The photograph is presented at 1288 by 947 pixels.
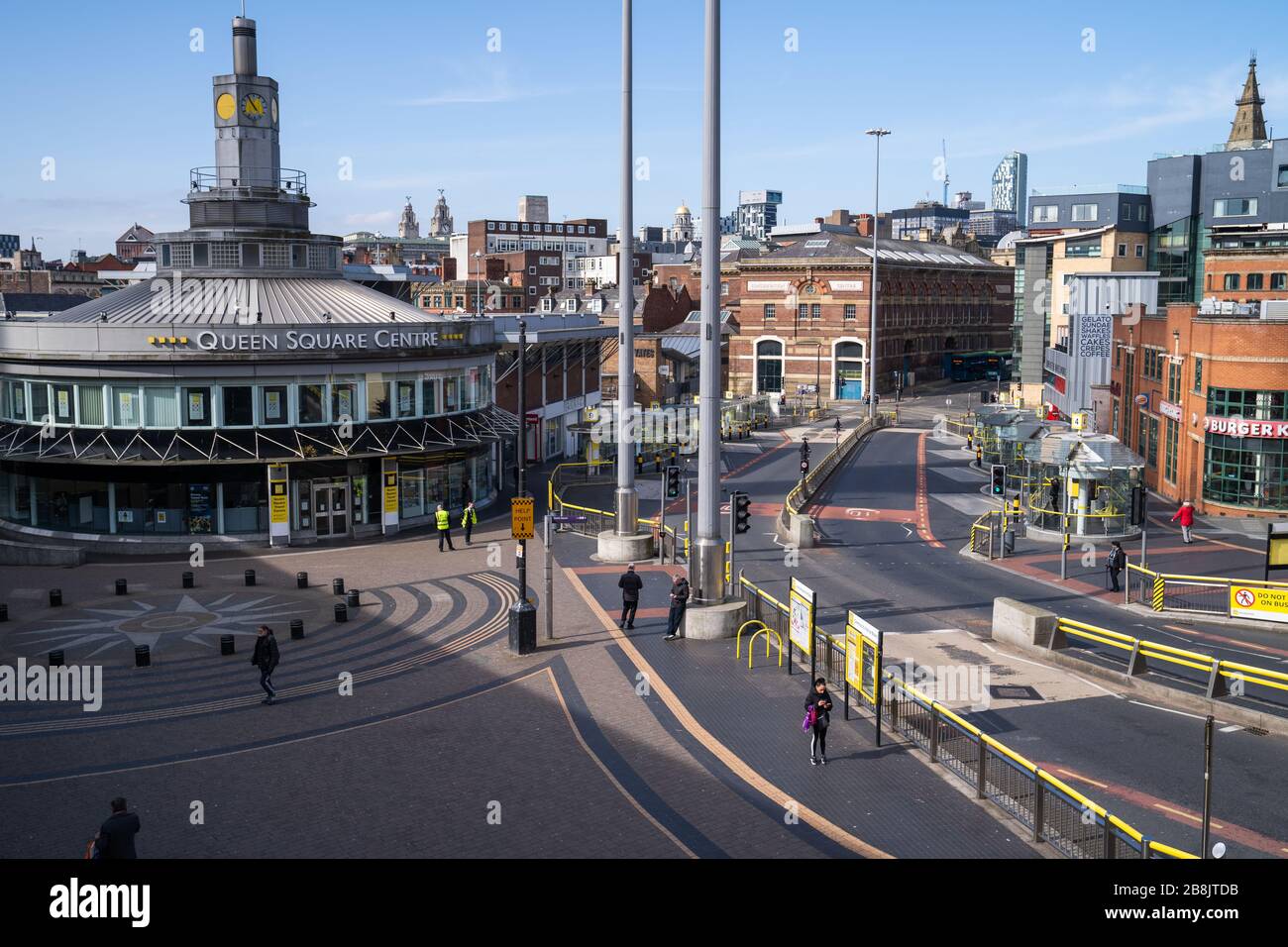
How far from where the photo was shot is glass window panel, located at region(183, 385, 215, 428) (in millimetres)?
36844

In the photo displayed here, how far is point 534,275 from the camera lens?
459 feet

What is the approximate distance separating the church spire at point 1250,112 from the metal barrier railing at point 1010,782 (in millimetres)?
124496

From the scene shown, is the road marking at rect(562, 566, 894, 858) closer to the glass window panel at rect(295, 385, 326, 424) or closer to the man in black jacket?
the man in black jacket

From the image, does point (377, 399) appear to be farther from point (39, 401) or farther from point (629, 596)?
point (629, 596)

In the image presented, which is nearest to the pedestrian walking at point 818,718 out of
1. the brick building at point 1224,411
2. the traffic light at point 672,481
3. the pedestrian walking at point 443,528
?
the traffic light at point 672,481

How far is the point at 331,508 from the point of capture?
38188 millimetres

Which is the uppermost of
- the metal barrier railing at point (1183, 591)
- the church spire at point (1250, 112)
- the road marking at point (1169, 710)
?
the church spire at point (1250, 112)

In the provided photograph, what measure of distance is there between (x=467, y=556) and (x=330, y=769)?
1781cm

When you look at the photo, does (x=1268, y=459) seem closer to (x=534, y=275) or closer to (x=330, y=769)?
(x=330, y=769)

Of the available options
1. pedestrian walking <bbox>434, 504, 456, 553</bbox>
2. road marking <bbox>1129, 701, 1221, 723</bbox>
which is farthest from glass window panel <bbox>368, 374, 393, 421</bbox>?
road marking <bbox>1129, 701, 1221, 723</bbox>

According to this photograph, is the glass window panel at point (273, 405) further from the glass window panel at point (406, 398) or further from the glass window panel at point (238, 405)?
the glass window panel at point (406, 398)

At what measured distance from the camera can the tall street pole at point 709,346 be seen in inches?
922

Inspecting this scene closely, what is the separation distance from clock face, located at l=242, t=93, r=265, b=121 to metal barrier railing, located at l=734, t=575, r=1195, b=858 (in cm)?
3333
